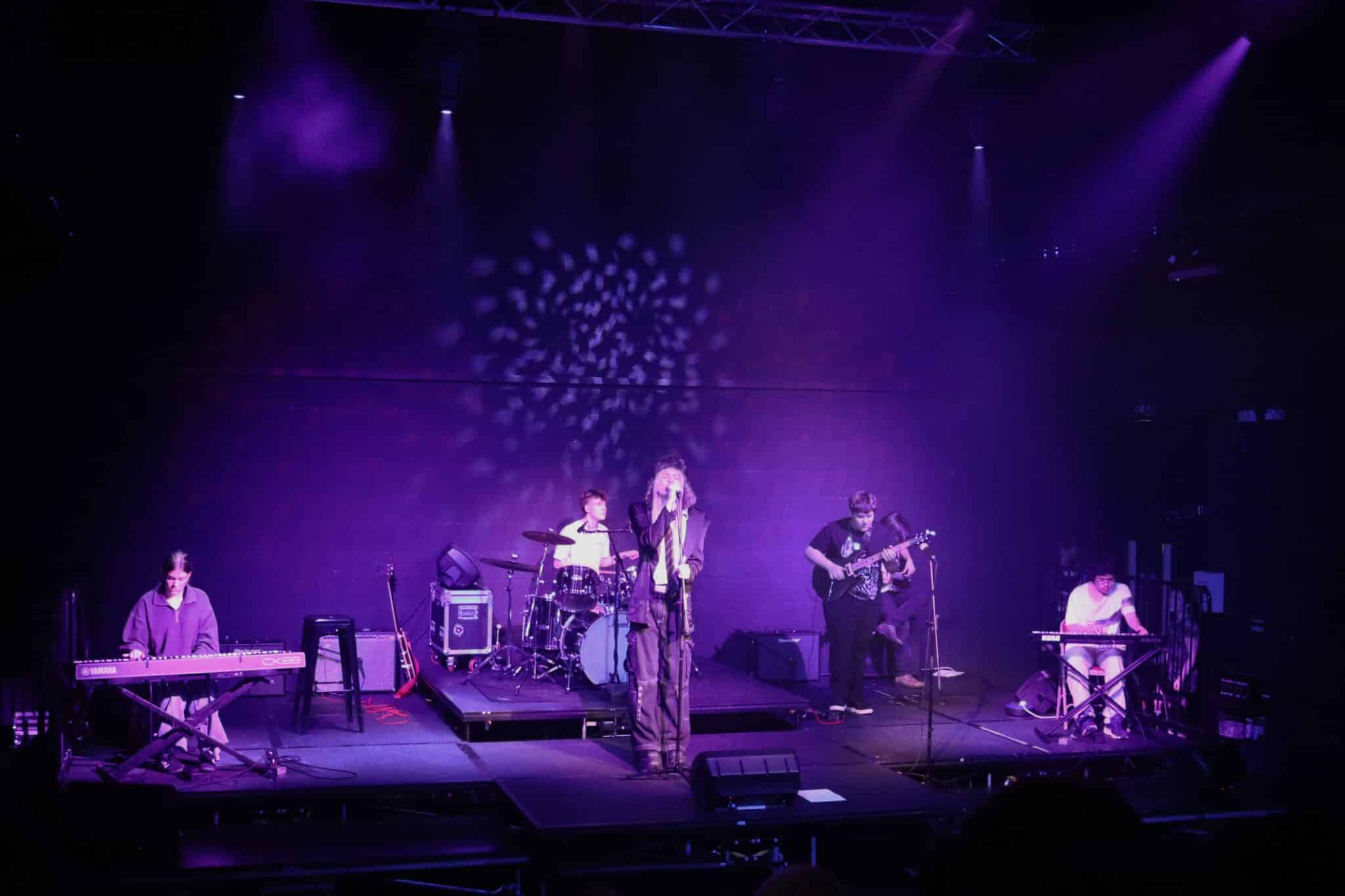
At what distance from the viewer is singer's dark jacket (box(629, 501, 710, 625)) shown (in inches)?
287

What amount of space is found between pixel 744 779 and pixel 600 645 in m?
2.73

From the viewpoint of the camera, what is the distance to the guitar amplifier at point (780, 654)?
35.8ft

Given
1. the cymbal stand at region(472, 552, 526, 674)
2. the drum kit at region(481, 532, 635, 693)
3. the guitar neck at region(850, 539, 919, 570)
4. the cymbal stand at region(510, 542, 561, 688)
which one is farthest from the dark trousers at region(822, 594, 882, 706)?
the cymbal stand at region(472, 552, 526, 674)

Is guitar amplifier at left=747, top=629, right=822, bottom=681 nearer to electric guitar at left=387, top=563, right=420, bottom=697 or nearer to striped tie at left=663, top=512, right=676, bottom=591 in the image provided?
electric guitar at left=387, top=563, right=420, bottom=697

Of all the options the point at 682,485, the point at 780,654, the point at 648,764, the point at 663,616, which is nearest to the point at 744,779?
the point at 648,764

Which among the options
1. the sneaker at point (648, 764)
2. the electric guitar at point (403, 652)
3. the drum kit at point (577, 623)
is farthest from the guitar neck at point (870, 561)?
the electric guitar at point (403, 652)

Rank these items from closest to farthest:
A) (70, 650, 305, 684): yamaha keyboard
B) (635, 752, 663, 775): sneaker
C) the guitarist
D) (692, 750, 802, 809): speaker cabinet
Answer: (692, 750, 802, 809): speaker cabinet < (70, 650, 305, 684): yamaha keyboard < (635, 752, 663, 775): sneaker < the guitarist

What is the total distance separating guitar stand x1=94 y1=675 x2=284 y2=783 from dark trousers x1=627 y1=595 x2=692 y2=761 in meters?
2.22

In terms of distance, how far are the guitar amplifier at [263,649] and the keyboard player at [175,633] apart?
1.07 metres

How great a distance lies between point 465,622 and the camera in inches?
403

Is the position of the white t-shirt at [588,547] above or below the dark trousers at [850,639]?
above

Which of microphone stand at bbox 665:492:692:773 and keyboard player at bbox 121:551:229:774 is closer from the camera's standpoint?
microphone stand at bbox 665:492:692:773

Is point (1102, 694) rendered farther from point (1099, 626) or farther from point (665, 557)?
point (665, 557)

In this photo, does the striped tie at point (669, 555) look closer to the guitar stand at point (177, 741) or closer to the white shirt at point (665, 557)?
the white shirt at point (665, 557)
